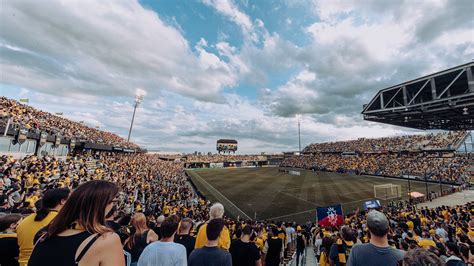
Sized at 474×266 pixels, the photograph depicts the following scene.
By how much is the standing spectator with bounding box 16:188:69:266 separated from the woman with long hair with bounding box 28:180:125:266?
57.9 inches

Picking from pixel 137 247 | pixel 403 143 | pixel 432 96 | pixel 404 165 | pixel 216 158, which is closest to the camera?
pixel 137 247

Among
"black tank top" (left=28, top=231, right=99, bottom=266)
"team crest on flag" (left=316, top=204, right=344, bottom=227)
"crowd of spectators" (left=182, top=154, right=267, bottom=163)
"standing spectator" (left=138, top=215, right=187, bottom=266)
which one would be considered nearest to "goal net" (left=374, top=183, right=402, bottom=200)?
"team crest on flag" (left=316, top=204, right=344, bottom=227)

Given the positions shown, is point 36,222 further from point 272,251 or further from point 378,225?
point 272,251

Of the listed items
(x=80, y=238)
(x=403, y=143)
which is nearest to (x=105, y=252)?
(x=80, y=238)

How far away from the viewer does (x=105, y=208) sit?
1.76 meters

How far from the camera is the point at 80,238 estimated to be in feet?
4.92

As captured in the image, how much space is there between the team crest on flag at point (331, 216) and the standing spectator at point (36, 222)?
1311 centimetres

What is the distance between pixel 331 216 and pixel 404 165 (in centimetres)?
4169

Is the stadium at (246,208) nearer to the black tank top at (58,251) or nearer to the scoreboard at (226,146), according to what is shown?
the black tank top at (58,251)

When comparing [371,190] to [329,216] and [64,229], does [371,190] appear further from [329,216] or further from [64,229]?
[64,229]

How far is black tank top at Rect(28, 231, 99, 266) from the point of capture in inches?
55.4

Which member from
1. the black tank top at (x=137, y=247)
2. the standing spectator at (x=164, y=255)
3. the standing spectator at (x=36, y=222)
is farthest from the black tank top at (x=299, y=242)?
the standing spectator at (x=36, y=222)

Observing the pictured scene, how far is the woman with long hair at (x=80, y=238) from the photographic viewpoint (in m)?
1.41

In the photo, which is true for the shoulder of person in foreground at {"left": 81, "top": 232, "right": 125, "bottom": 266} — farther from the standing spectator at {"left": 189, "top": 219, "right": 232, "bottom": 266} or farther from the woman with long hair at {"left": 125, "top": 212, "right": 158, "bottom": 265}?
the woman with long hair at {"left": 125, "top": 212, "right": 158, "bottom": 265}
